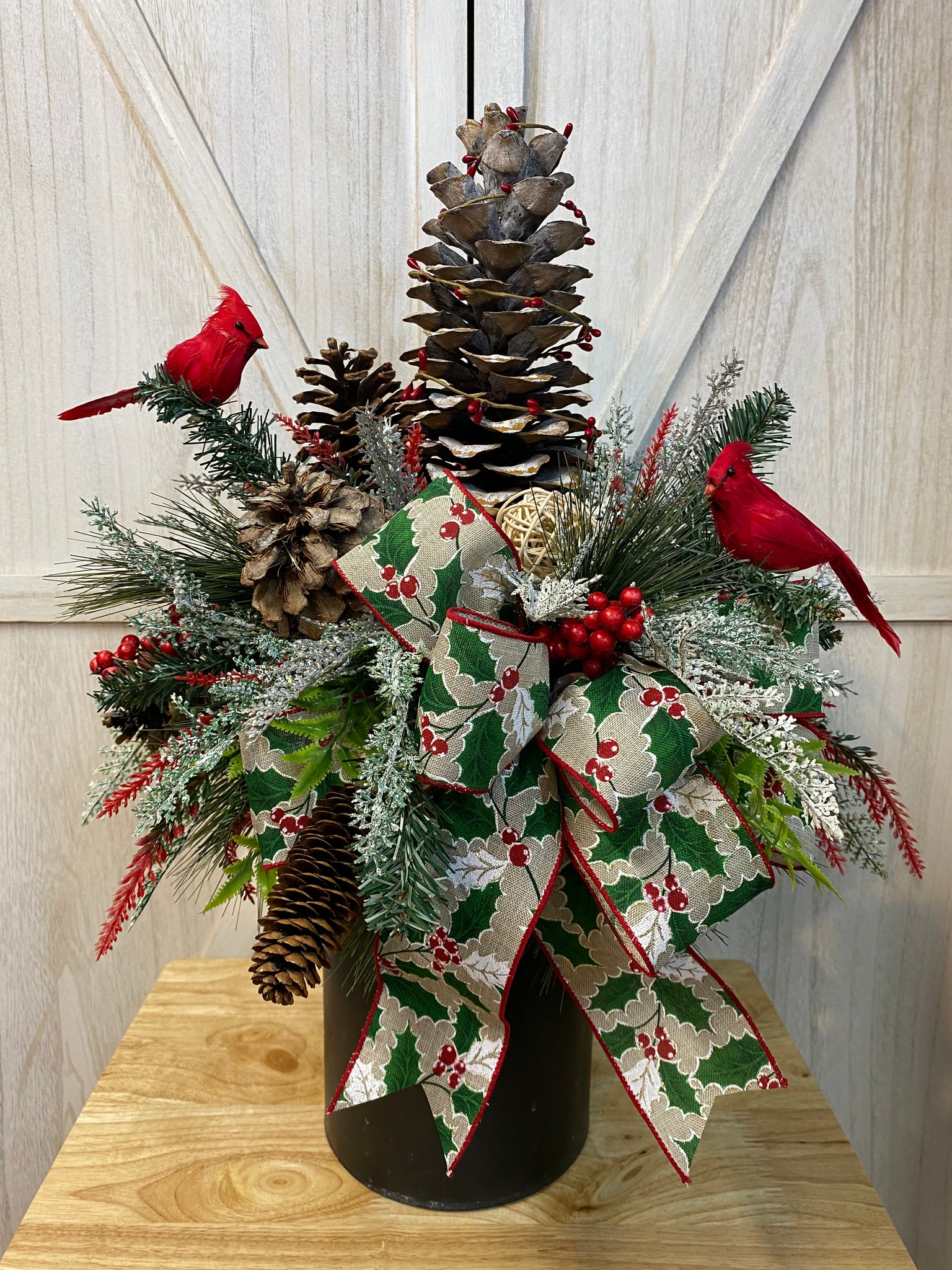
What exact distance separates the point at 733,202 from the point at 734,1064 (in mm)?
711

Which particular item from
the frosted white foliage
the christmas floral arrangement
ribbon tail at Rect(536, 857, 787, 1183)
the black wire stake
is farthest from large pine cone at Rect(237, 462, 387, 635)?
the black wire stake

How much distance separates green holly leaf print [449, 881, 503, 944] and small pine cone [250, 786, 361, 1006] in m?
0.05

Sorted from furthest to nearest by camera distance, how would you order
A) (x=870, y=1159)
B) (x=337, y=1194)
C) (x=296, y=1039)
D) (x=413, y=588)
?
(x=870, y=1159) → (x=296, y=1039) → (x=337, y=1194) → (x=413, y=588)

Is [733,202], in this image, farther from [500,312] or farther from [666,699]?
[666,699]

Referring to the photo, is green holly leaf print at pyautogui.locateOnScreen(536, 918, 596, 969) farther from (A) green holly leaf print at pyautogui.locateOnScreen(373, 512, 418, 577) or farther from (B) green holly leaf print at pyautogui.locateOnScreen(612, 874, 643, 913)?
(A) green holly leaf print at pyautogui.locateOnScreen(373, 512, 418, 577)

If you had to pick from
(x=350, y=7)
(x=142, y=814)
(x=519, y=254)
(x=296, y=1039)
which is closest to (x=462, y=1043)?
(x=142, y=814)

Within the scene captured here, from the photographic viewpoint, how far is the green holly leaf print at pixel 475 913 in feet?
1.52

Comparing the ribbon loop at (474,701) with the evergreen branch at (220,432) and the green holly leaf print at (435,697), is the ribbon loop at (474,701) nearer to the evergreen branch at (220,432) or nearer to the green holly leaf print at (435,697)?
the green holly leaf print at (435,697)

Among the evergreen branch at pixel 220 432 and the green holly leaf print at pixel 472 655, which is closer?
the green holly leaf print at pixel 472 655

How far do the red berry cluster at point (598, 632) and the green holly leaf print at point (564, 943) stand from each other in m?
0.15

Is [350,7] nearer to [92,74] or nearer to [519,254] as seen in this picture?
[92,74]

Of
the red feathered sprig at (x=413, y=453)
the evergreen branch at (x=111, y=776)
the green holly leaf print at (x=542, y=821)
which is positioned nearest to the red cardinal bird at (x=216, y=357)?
the red feathered sprig at (x=413, y=453)

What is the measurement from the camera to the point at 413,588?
453mm

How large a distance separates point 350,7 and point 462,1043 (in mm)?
833
